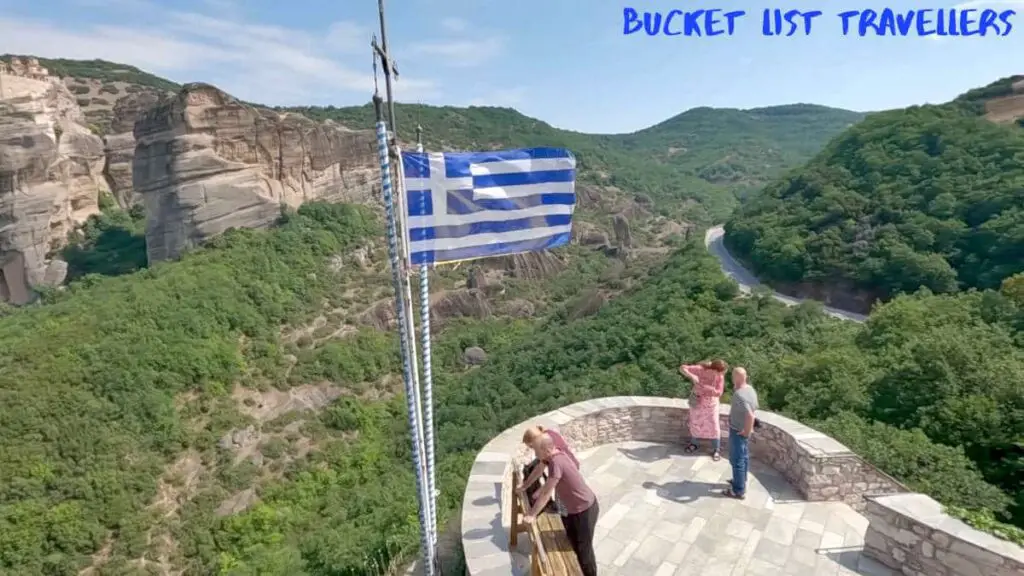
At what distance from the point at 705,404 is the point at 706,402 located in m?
0.04

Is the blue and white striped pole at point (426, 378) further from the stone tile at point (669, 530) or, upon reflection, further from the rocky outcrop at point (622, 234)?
the rocky outcrop at point (622, 234)

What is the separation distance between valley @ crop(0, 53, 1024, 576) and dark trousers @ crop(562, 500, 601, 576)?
10.0ft

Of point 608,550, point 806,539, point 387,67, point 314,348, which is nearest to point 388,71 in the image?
point 387,67

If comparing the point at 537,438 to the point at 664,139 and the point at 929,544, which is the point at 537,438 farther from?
the point at 664,139

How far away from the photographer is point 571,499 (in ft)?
14.8

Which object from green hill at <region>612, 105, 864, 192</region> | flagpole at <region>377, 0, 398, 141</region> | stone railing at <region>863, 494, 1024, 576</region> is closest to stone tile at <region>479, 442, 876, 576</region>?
stone railing at <region>863, 494, 1024, 576</region>

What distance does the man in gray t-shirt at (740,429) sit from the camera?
6168 mm

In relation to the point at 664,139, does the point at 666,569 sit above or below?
below

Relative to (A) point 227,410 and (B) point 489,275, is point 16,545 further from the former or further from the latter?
(B) point 489,275

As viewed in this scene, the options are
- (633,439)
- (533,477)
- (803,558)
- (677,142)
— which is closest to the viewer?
(533,477)

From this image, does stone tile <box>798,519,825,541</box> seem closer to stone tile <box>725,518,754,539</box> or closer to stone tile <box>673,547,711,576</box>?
stone tile <box>725,518,754,539</box>

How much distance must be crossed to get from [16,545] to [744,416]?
19.8m

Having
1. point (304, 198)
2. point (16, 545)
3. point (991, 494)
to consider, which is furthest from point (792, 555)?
point (304, 198)

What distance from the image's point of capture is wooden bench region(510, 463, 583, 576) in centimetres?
430
